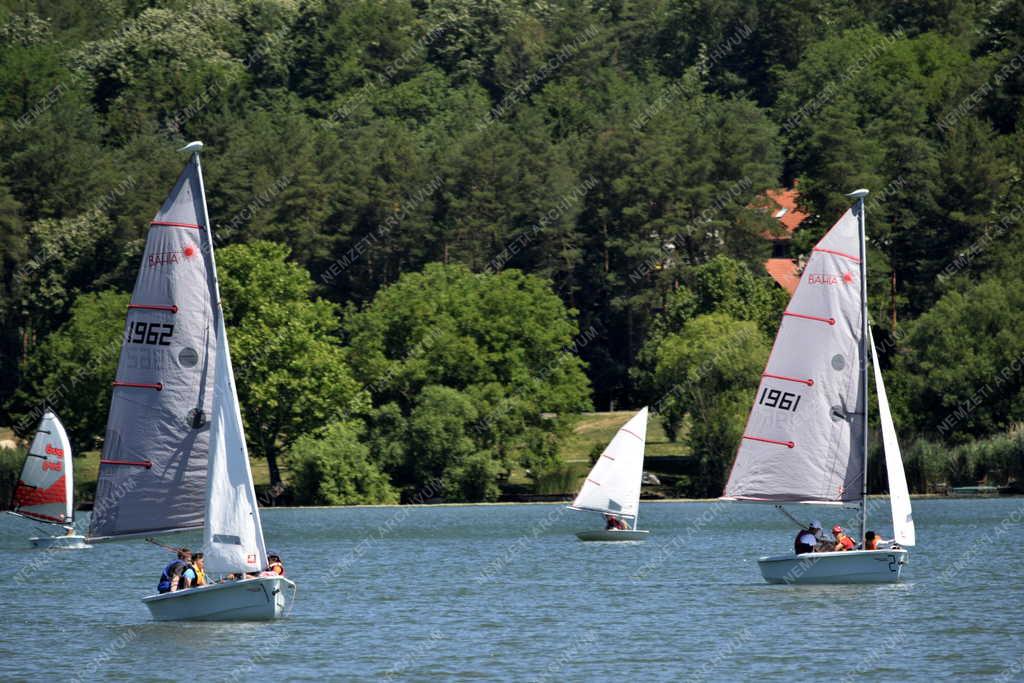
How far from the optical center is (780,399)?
161 ft

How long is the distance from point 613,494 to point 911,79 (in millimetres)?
81883

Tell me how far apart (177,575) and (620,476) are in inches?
1263

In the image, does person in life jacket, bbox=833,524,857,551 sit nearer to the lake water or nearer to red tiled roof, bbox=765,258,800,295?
the lake water

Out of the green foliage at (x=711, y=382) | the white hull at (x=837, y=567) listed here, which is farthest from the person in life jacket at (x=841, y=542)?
the green foliage at (x=711, y=382)

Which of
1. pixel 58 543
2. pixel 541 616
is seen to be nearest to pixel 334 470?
pixel 58 543

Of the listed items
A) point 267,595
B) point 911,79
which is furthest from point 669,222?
point 267,595

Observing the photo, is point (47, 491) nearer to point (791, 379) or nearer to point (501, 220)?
point (791, 379)

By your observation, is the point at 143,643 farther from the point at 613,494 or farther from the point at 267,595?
the point at 613,494

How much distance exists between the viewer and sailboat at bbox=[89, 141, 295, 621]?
38750 mm

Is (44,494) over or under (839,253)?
under

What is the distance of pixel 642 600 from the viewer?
165ft

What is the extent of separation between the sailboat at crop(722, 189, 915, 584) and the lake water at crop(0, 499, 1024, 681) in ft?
3.16

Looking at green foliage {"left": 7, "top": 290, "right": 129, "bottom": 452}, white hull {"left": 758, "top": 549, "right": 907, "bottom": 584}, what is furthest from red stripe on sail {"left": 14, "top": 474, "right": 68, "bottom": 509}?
white hull {"left": 758, "top": 549, "right": 907, "bottom": 584}

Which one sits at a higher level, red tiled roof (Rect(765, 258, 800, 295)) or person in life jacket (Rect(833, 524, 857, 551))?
red tiled roof (Rect(765, 258, 800, 295))
